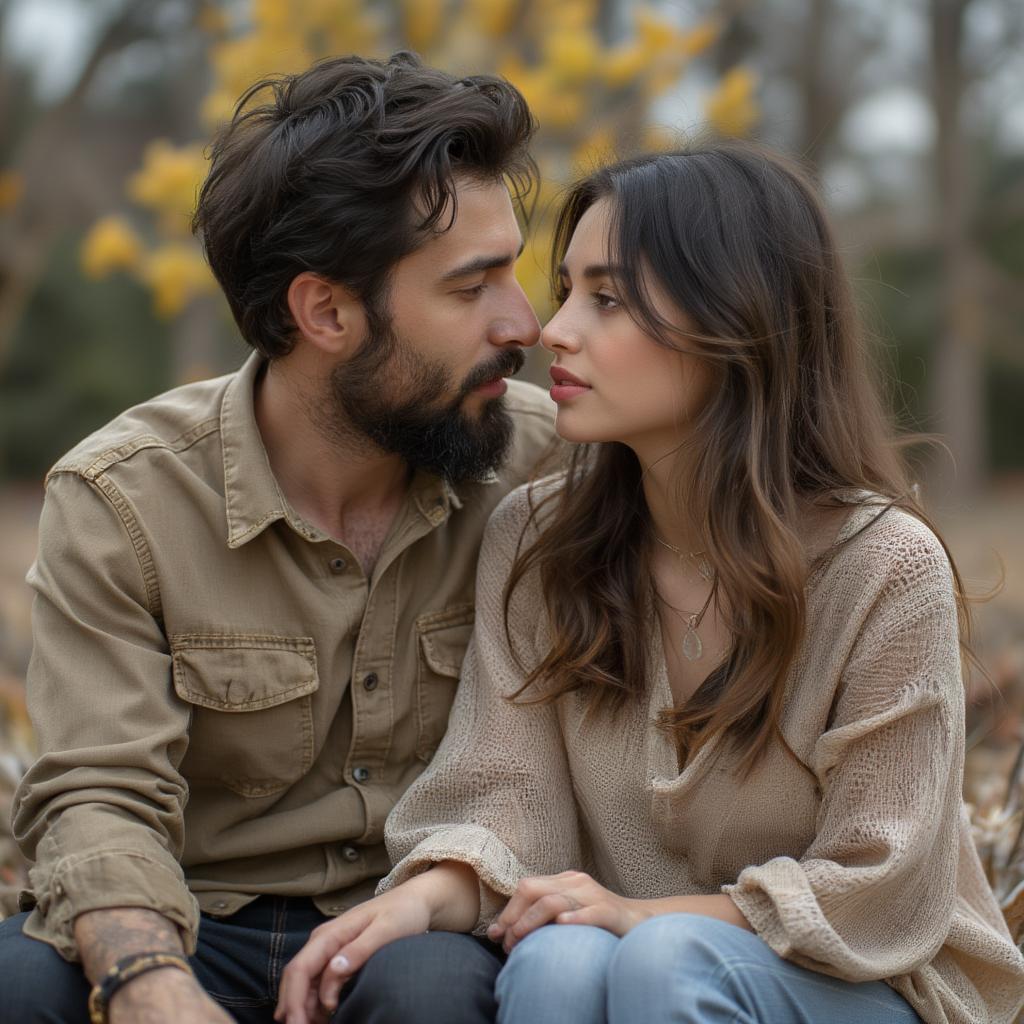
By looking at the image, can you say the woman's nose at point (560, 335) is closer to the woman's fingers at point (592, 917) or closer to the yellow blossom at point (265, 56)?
the woman's fingers at point (592, 917)

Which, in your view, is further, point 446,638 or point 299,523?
point 446,638

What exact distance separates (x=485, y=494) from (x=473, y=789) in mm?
668

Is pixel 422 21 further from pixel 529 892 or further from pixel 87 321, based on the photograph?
pixel 87 321

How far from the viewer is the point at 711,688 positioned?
2.52 metres

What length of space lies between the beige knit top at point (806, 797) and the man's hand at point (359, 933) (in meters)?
0.05

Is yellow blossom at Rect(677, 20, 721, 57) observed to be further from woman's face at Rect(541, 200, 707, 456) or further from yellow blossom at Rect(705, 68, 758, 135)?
woman's face at Rect(541, 200, 707, 456)

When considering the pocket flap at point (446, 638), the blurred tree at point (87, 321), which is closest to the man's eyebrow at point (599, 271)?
the pocket flap at point (446, 638)

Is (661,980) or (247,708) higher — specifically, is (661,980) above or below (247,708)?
below

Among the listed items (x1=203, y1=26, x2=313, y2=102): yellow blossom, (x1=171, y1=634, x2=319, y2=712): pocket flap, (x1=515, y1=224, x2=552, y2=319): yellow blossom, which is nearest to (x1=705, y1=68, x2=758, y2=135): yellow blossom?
(x1=515, y1=224, x2=552, y2=319): yellow blossom

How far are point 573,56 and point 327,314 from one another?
2926 millimetres

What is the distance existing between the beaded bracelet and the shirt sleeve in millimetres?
107

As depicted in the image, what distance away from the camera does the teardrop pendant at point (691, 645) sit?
103 inches

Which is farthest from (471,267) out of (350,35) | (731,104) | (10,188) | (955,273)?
(955,273)

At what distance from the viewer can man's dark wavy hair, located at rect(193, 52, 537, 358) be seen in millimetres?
2775
